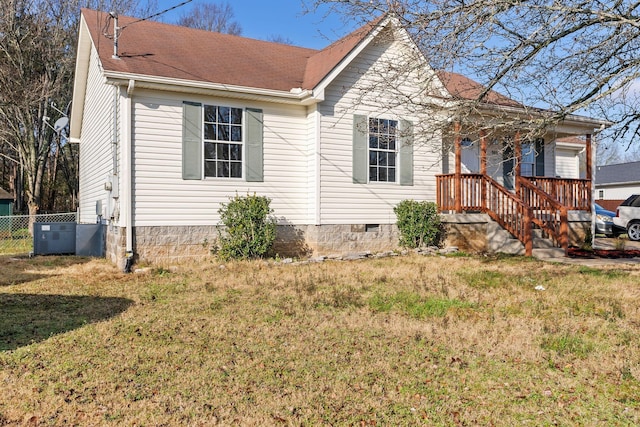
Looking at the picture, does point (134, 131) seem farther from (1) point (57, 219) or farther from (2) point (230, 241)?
(1) point (57, 219)

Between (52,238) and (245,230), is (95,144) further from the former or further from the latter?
(245,230)

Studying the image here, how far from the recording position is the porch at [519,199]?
11.1 metres

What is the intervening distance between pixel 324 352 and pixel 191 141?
6.91 meters

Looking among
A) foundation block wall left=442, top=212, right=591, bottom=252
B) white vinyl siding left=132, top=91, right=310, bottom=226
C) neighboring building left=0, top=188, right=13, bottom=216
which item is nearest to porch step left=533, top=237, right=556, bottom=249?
foundation block wall left=442, top=212, right=591, bottom=252

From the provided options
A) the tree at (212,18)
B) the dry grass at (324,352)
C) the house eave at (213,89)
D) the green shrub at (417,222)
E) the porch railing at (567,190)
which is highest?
the tree at (212,18)

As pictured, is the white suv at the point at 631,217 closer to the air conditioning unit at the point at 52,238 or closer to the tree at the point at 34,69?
A: the air conditioning unit at the point at 52,238

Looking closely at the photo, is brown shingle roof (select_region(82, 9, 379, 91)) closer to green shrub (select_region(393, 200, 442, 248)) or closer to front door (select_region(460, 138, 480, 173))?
green shrub (select_region(393, 200, 442, 248))

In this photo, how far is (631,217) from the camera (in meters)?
16.9

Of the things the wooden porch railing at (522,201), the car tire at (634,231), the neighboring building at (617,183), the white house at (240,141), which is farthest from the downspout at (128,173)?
the neighboring building at (617,183)

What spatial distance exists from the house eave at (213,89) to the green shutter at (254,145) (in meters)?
0.39

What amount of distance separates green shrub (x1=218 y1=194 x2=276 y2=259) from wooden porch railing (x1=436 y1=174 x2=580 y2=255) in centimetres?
482

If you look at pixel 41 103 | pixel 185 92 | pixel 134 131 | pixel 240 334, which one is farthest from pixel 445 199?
pixel 41 103

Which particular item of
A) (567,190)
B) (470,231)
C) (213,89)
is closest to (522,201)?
(470,231)

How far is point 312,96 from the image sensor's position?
10.7m
